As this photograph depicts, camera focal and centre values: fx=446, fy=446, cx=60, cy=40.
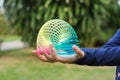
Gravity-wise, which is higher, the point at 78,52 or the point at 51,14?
the point at 78,52

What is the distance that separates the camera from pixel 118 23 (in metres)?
16.9

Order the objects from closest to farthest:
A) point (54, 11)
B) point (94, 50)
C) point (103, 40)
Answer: point (94, 50)
point (54, 11)
point (103, 40)

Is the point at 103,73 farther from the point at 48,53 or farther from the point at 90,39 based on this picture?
the point at 48,53

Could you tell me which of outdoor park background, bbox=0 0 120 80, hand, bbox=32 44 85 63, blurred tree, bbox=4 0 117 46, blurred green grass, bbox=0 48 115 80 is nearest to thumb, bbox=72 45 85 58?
hand, bbox=32 44 85 63

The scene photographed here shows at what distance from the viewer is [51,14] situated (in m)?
11.8

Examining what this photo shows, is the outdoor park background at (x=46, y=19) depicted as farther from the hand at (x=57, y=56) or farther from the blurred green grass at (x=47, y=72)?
the hand at (x=57, y=56)

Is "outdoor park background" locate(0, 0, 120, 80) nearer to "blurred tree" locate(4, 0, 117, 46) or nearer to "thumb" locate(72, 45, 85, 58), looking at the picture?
Answer: "blurred tree" locate(4, 0, 117, 46)

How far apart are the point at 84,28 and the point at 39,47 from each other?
407 inches

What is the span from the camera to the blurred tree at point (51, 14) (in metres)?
11.9

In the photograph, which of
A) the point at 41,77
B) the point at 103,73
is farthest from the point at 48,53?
the point at 103,73

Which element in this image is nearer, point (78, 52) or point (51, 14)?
point (78, 52)

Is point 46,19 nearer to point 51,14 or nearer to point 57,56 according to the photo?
point 51,14

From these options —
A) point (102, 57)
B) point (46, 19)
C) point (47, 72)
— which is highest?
point (102, 57)

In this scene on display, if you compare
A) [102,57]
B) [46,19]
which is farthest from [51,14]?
[102,57]
